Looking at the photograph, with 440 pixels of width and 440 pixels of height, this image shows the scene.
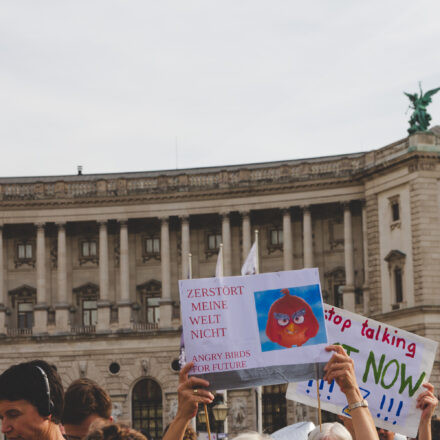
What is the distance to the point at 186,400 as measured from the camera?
10766mm

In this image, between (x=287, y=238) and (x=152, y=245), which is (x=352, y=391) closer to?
(x=287, y=238)

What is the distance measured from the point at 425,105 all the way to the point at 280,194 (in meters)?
11.2

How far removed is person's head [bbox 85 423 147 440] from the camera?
10203 millimetres

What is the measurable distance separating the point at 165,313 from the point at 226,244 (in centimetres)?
625

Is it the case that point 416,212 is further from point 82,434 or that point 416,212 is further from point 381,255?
point 82,434

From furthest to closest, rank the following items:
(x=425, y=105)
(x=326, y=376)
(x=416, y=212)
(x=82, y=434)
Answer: (x=425, y=105), (x=416, y=212), (x=82, y=434), (x=326, y=376)

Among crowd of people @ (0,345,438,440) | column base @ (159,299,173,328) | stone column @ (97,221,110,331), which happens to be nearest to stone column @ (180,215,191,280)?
column base @ (159,299,173,328)

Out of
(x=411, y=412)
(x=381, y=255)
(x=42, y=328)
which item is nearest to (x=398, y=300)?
(x=381, y=255)

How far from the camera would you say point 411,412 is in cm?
1362

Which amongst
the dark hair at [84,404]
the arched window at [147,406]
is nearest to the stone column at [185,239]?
the arched window at [147,406]

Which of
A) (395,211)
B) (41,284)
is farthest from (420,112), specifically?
(41,284)

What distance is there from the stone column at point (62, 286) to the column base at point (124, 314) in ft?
12.0

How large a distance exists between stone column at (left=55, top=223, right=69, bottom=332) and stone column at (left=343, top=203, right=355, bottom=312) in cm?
1918

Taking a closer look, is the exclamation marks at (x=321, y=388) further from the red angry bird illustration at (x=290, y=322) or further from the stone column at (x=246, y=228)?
the stone column at (x=246, y=228)
